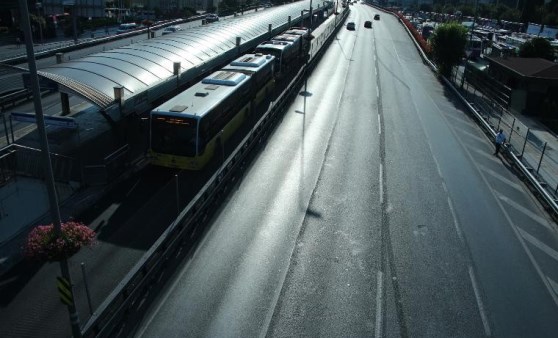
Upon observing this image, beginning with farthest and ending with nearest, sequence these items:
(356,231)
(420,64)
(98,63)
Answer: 1. (420,64)
2. (98,63)
3. (356,231)

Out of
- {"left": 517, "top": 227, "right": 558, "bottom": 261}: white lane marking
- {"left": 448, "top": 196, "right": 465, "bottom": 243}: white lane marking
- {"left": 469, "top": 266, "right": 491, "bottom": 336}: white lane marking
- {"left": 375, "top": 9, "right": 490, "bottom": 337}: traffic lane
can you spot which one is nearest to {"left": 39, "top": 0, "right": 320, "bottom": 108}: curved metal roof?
{"left": 375, "top": 9, "right": 490, "bottom": 337}: traffic lane

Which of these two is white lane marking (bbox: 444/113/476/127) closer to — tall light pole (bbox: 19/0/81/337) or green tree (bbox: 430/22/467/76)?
green tree (bbox: 430/22/467/76)

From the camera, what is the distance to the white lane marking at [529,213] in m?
19.4

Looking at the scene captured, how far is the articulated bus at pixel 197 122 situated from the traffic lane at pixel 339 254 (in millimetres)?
5905

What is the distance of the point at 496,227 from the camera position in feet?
61.6

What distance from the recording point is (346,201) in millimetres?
20297

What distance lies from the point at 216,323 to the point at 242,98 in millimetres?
17851

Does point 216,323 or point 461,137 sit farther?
point 461,137

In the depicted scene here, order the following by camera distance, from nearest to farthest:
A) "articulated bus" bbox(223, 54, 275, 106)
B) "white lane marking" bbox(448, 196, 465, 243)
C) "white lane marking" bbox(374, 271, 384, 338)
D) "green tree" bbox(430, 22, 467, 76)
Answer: "white lane marking" bbox(374, 271, 384, 338)
"white lane marking" bbox(448, 196, 465, 243)
"articulated bus" bbox(223, 54, 275, 106)
"green tree" bbox(430, 22, 467, 76)

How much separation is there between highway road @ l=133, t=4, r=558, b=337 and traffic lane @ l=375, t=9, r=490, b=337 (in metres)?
0.05

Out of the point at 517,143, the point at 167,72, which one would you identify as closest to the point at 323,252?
the point at 167,72

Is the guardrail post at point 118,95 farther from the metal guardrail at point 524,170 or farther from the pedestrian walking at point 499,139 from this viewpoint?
the pedestrian walking at point 499,139

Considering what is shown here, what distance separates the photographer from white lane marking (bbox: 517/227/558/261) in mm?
17156

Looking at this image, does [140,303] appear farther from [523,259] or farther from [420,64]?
[420,64]
